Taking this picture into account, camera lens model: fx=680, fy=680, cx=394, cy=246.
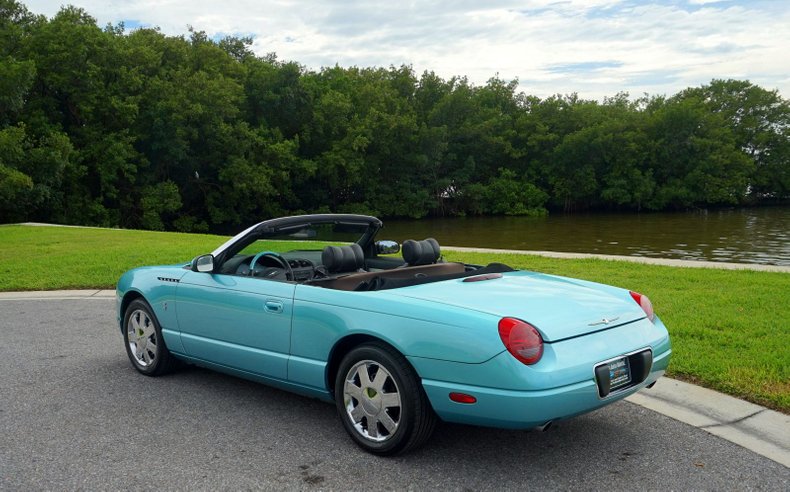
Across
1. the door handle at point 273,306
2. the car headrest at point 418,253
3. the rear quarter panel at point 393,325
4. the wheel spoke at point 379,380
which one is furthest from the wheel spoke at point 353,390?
the car headrest at point 418,253

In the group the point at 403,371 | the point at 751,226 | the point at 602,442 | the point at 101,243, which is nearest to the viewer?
the point at 403,371

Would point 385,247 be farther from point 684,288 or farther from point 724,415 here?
point 684,288

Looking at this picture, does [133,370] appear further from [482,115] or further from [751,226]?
[482,115]

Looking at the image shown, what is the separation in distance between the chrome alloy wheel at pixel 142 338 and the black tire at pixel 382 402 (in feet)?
7.15

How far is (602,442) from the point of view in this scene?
4.05 metres

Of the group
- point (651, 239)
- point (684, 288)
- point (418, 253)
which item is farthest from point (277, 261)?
point (651, 239)

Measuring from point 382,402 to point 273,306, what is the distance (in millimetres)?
1061

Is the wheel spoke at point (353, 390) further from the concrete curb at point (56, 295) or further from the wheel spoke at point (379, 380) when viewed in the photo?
the concrete curb at point (56, 295)

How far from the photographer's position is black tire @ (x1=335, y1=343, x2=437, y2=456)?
3.66m

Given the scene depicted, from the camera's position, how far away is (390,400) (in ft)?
12.3

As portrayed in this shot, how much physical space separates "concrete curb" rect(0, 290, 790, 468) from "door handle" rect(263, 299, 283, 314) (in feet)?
8.31

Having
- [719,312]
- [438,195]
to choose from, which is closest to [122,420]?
[719,312]

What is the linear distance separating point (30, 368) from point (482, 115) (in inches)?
2218

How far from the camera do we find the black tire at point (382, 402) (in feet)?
12.0
